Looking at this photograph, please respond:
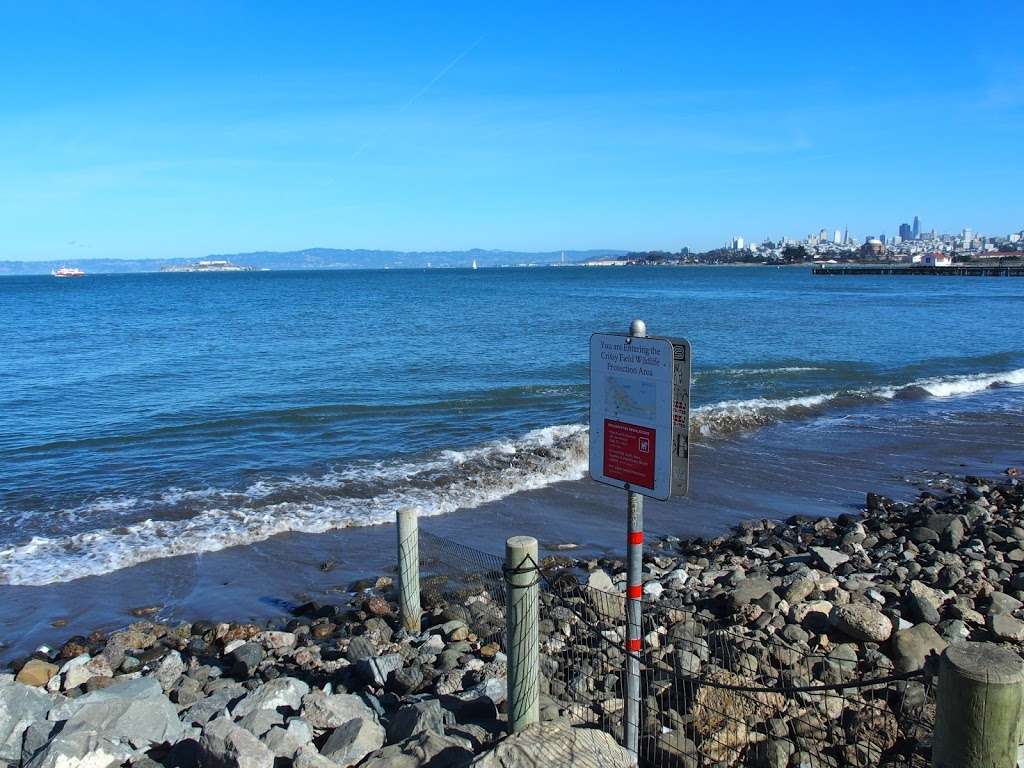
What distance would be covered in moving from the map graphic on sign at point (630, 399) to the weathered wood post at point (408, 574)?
12.7 ft

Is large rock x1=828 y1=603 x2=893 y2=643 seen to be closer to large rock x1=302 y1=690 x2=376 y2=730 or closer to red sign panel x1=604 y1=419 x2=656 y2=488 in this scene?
red sign panel x1=604 y1=419 x2=656 y2=488

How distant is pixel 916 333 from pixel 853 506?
34.1 metres

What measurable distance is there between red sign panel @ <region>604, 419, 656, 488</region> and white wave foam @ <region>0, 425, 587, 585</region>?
810 centimetres

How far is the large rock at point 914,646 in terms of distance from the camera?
6.29 m

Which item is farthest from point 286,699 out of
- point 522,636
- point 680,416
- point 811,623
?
point 811,623

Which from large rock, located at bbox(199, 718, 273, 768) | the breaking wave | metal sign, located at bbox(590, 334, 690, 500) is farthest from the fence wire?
the breaking wave

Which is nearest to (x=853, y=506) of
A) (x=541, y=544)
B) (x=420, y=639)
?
(x=541, y=544)

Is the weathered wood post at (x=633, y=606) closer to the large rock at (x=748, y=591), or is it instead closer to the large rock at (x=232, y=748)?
the large rock at (x=232, y=748)

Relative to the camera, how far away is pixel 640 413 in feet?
14.2

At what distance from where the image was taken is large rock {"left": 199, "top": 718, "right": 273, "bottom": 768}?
4.47 m

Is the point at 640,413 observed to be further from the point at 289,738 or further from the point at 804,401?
the point at 804,401

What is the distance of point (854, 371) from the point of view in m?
28.7

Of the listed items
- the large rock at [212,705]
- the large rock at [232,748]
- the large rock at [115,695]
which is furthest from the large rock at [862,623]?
the large rock at [115,695]

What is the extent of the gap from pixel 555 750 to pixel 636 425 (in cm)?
185
